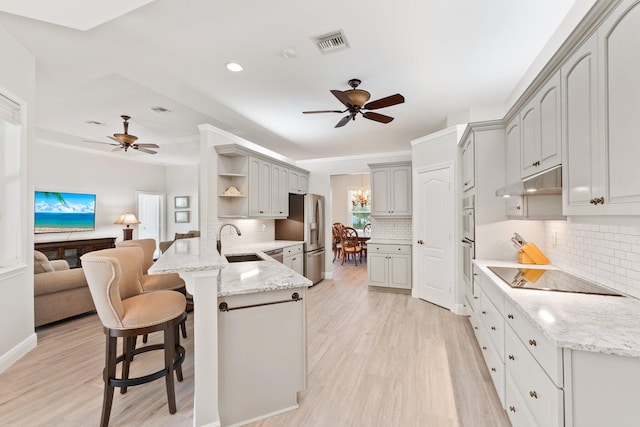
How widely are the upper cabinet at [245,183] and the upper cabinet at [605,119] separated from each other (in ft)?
11.7

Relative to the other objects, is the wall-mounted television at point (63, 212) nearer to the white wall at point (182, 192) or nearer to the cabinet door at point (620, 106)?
the white wall at point (182, 192)

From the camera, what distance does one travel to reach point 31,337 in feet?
9.00

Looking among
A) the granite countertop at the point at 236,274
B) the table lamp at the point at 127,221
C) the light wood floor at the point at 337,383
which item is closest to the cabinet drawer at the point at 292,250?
the light wood floor at the point at 337,383

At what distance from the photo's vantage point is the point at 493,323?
82.0 inches

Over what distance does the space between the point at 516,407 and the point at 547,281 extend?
0.86 meters

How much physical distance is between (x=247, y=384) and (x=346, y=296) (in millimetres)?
3188

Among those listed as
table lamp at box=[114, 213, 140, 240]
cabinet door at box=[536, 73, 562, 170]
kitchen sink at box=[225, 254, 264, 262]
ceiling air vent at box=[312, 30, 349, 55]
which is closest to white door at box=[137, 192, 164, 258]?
table lamp at box=[114, 213, 140, 240]

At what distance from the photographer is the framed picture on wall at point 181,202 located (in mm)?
7762

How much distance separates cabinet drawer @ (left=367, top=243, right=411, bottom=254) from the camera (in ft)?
16.2

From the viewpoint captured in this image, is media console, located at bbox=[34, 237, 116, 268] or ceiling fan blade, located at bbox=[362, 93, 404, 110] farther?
media console, located at bbox=[34, 237, 116, 268]

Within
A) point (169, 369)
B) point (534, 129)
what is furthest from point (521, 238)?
point (169, 369)

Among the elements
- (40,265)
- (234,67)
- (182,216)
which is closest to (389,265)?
(234,67)

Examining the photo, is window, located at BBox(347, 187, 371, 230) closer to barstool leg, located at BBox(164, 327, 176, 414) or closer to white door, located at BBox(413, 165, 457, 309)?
white door, located at BBox(413, 165, 457, 309)

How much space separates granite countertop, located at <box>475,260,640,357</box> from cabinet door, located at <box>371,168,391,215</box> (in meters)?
3.51
